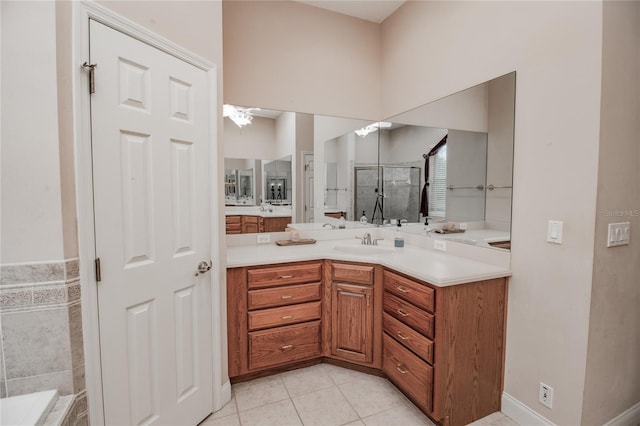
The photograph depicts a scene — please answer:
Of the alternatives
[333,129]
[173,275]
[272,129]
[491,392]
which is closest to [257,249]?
[173,275]

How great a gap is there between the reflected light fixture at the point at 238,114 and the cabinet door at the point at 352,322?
1574 millimetres

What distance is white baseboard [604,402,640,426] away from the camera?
159cm

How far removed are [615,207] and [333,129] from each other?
2.12 m

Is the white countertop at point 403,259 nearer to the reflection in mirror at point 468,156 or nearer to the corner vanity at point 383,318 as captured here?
the corner vanity at point 383,318

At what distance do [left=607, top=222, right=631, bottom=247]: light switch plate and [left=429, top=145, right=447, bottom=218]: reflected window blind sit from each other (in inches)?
39.8

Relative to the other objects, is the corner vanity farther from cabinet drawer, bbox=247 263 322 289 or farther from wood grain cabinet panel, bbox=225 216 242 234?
wood grain cabinet panel, bbox=225 216 242 234

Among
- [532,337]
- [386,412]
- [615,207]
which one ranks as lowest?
[386,412]

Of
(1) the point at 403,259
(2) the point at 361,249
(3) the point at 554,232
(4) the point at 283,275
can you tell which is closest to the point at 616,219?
(3) the point at 554,232

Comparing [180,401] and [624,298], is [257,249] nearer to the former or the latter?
[180,401]

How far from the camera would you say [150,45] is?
1.42 meters

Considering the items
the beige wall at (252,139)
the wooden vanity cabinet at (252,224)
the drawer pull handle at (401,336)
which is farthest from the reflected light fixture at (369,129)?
the drawer pull handle at (401,336)

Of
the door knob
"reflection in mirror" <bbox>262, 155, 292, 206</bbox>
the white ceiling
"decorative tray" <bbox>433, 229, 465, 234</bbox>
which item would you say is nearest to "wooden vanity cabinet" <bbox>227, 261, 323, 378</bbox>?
the door knob

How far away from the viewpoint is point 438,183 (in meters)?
2.42

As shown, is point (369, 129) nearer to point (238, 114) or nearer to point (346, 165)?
point (346, 165)
